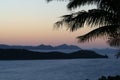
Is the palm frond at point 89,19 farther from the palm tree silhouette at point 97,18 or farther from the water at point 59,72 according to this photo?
the water at point 59,72

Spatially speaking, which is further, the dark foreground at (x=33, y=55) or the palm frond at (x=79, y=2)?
the dark foreground at (x=33, y=55)

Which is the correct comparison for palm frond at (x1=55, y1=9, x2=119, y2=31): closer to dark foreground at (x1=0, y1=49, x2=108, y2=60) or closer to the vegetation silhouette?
the vegetation silhouette

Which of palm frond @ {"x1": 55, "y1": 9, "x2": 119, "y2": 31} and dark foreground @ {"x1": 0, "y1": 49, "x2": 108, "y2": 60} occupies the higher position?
dark foreground @ {"x1": 0, "y1": 49, "x2": 108, "y2": 60}

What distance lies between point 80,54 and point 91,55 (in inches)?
178

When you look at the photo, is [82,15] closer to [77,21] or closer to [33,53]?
[77,21]

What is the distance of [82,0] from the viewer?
12.9 metres

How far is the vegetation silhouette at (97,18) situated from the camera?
Answer: 1293 cm

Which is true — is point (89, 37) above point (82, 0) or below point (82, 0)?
below

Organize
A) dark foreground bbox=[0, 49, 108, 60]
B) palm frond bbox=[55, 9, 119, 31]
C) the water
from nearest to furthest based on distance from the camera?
palm frond bbox=[55, 9, 119, 31] → the water → dark foreground bbox=[0, 49, 108, 60]

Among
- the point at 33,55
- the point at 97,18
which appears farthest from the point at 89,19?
the point at 33,55

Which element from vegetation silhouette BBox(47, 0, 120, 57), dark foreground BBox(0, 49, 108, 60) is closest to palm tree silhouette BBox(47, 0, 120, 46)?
vegetation silhouette BBox(47, 0, 120, 57)

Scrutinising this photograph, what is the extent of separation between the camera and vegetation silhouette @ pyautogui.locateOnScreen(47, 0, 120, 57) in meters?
12.9

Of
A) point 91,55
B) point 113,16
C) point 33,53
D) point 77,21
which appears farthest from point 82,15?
point 91,55

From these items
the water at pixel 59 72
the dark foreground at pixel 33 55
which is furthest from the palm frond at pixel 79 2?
the dark foreground at pixel 33 55
